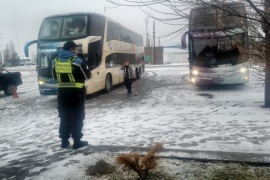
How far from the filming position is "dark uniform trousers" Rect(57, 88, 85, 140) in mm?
5203

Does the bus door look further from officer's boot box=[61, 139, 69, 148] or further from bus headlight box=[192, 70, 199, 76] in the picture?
officer's boot box=[61, 139, 69, 148]

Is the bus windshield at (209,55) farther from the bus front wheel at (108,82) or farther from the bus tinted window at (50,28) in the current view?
the bus tinted window at (50,28)

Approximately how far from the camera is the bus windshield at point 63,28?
11.9 metres

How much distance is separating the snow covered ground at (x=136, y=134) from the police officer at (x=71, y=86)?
1.93 feet

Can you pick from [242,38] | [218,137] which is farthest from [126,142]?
[242,38]

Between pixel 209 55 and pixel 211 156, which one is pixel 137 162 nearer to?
pixel 211 156

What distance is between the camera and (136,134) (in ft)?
20.9

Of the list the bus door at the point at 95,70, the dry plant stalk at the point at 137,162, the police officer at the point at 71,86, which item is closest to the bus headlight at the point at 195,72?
the bus door at the point at 95,70

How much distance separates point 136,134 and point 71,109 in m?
1.79

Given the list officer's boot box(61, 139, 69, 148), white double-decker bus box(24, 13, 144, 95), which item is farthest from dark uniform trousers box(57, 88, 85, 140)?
white double-decker bus box(24, 13, 144, 95)

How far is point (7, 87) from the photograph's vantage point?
15742mm

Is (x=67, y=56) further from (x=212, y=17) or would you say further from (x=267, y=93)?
(x=267, y=93)

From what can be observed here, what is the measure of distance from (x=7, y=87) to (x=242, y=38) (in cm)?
1501

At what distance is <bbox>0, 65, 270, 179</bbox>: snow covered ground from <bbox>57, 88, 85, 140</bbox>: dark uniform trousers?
0.43 metres
